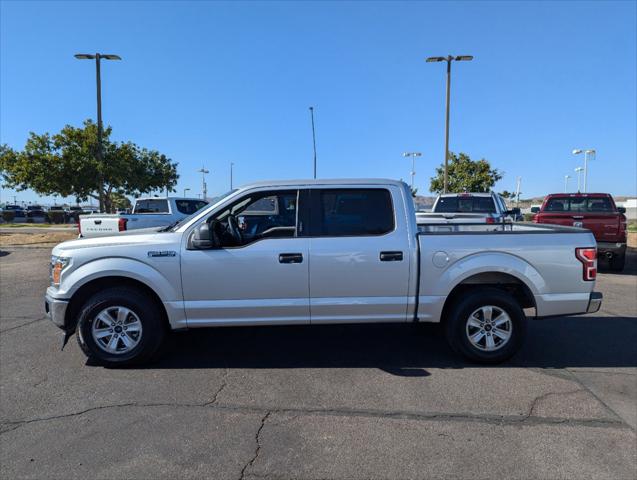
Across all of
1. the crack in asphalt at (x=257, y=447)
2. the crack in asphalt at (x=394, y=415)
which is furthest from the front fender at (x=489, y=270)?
the crack in asphalt at (x=257, y=447)

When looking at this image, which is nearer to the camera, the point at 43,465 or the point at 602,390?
the point at 43,465

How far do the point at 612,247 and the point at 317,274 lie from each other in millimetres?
9513

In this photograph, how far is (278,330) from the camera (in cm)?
598

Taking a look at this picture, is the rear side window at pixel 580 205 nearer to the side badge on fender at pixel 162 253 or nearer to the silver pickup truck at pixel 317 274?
the silver pickup truck at pixel 317 274

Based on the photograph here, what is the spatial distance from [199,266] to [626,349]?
5.00 m

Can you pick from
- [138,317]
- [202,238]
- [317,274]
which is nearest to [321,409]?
[317,274]

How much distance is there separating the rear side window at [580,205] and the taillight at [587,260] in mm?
8119

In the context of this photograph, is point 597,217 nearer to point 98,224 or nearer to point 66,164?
point 98,224

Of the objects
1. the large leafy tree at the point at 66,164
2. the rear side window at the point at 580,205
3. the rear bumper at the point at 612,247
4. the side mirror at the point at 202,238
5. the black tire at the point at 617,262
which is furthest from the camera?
the large leafy tree at the point at 66,164

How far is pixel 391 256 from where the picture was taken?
4449 millimetres

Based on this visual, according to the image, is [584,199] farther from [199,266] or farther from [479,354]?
[199,266]

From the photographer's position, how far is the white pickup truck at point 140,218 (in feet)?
36.7

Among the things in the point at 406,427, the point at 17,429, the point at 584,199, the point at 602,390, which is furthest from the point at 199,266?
the point at 584,199

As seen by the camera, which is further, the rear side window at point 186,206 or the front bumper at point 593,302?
the rear side window at point 186,206
